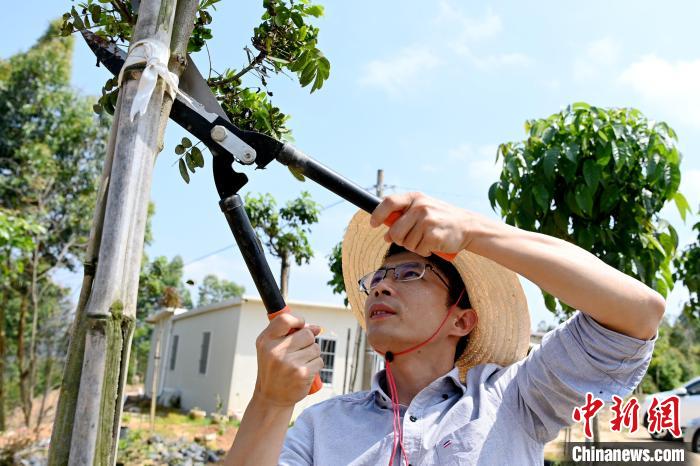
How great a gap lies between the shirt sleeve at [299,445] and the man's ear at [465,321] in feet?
2.22

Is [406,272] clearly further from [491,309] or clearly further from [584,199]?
[584,199]

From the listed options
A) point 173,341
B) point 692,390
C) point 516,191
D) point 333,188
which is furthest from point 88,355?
point 173,341

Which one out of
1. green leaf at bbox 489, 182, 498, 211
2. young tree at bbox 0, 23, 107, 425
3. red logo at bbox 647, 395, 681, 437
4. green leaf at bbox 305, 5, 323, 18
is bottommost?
red logo at bbox 647, 395, 681, 437

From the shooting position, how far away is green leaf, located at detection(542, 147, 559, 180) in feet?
14.4

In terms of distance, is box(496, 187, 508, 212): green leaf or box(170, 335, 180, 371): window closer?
box(496, 187, 508, 212): green leaf

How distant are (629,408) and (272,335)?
8.44 feet

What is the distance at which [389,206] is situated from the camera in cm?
143

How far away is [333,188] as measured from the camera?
1541mm

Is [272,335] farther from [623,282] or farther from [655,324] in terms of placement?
[655,324]

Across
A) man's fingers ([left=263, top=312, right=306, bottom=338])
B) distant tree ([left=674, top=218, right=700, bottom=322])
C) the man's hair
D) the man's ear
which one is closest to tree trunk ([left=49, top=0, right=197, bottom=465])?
Result: man's fingers ([left=263, top=312, right=306, bottom=338])

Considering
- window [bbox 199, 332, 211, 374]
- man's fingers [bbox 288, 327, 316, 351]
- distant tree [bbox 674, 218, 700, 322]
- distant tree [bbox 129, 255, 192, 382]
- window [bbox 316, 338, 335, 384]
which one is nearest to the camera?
man's fingers [bbox 288, 327, 316, 351]

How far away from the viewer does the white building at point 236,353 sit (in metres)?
17.8

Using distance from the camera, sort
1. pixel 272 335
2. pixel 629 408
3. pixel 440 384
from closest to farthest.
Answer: pixel 272 335 → pixel 440 384 → pixel 629 408

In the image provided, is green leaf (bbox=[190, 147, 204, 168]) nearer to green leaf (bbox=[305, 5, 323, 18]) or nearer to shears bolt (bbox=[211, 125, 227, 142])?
shears bolt (bbox=[211, 125, 227, 142])
